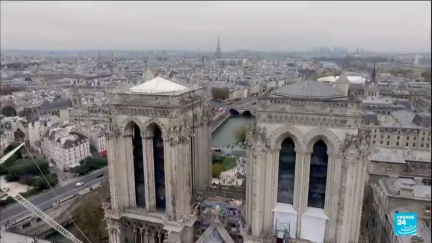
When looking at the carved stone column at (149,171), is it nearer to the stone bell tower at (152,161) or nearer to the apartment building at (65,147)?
the stone bell tower at (152,161)

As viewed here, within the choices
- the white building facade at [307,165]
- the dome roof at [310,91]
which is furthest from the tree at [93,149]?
the dome roof at [310,91]

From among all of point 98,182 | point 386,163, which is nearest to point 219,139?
point 98,182

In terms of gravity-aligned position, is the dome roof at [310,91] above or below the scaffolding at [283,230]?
above

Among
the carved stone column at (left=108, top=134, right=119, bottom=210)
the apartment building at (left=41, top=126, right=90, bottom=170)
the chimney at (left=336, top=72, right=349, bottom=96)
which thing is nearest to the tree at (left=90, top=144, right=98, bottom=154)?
the apartment building at (left=41, top=126, right=90, bottom=170)

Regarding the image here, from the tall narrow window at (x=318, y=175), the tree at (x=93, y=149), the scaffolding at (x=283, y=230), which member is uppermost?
the tall narrow window at (x=318, y=175)

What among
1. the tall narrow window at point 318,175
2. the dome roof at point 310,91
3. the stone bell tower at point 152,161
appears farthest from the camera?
the stone bell tower at point 152,161

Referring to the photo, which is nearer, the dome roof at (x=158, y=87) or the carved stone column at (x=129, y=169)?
the dome roof at (x=158, y=87)

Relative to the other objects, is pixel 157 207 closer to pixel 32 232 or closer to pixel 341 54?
pixel 341 54

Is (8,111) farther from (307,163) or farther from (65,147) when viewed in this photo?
(307,163)

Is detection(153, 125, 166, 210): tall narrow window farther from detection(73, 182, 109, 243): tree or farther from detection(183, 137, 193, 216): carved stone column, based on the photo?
detection(73, 182, 109, 243): tree
